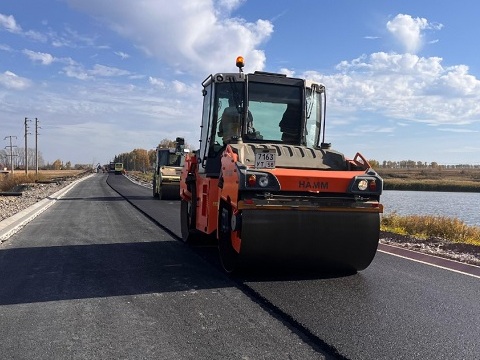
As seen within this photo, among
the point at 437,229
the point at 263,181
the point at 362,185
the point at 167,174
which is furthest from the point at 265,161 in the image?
the point at 167,174

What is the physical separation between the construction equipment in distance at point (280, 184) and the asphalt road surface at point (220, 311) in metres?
0.47

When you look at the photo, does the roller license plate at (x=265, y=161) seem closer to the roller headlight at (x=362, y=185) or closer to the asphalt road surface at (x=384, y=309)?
the roller headlight at (x=362, y=185)

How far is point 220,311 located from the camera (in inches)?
197

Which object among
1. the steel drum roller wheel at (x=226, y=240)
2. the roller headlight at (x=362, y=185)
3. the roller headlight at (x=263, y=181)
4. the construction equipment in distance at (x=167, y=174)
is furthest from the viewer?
the construction equipment in distance at (x=167, y=174)

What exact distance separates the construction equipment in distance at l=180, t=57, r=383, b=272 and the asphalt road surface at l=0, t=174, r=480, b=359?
47 centimetres

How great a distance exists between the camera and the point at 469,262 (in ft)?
26.7

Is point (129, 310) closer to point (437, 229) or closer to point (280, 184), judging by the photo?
point (280, 184)

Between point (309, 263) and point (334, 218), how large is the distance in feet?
2.31

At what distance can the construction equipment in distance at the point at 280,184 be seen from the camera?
5.85 meters

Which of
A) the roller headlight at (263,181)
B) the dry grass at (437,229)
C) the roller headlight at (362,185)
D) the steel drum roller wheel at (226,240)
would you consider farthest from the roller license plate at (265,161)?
the dry grass at (437,229)

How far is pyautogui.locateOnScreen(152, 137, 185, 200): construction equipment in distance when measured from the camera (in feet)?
77.1

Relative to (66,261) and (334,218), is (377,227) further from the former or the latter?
(66,261)

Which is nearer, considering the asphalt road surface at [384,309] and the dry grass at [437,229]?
the asphalt road surface at [384,309]

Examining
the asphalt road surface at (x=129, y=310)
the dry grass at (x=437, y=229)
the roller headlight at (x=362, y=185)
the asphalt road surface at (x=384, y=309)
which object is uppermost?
the roller headlight at (x=362, y=185)
